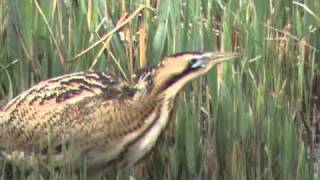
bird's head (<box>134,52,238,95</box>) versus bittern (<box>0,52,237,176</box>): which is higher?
bird's head (<box>134,52,238,95</box>)

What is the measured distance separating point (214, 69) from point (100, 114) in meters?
0.68

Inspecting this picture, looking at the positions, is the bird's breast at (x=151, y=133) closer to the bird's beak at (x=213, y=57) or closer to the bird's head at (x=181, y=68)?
the bird's head at (x=181, y=68)

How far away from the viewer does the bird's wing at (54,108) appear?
14.1 feet

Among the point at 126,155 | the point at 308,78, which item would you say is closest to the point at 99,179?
the point at 126,155

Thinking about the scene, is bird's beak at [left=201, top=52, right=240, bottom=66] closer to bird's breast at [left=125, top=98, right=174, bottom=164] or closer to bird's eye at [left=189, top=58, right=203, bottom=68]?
bird's eye at [left=189, top=58, right=203, bottom=68]

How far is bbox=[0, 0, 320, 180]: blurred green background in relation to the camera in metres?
4.50

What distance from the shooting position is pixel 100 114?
430cm

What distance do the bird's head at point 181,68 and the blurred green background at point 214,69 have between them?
0.75ft

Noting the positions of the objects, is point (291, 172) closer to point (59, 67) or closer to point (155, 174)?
point (155, 174)

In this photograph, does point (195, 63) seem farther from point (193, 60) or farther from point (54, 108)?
point (54, 108)

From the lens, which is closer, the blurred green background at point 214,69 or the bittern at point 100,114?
the bittern at point 100,114

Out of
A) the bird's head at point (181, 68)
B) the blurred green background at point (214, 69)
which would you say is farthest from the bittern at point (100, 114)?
the blurred green background at point (214, 69)

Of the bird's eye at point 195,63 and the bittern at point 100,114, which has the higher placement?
the bird's eye at point 195,63

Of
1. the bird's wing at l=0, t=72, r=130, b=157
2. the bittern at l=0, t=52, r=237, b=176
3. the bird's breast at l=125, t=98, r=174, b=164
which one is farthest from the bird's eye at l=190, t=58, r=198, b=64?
the bird's wing at l=0, t=72, r=130, b=157
